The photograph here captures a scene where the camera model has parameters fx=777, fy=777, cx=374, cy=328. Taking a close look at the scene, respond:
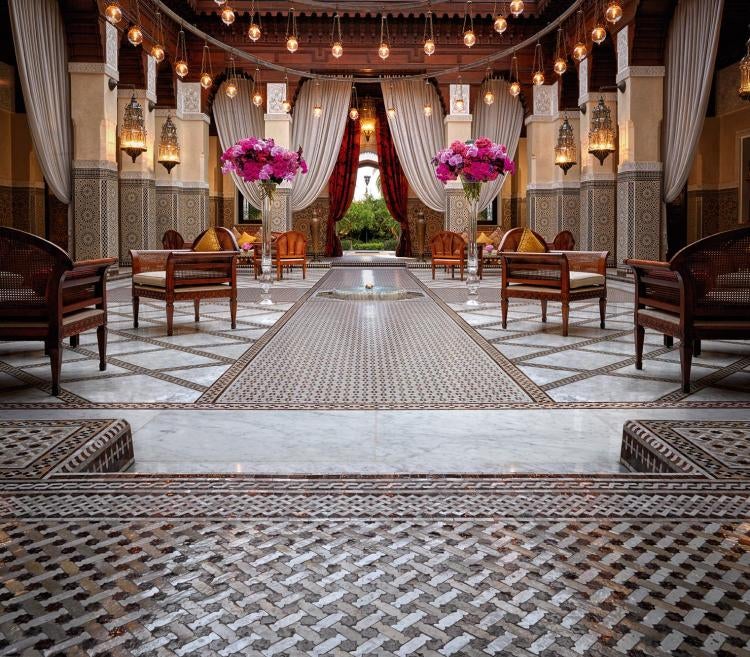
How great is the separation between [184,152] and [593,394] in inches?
366

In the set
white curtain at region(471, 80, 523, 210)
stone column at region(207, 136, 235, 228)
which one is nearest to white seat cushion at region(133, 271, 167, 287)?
white curtain at region(471, 80, 523, 210)

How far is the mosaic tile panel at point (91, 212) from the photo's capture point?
812 cm

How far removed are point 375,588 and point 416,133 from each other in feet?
37.0

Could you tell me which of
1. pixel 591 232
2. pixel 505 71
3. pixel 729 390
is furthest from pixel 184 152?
pixel 729 390

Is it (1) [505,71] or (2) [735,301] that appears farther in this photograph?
(1) [505,71]

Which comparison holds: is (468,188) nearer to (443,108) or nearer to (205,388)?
(205,388)

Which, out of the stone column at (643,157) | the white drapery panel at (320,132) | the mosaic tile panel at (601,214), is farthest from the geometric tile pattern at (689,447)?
the white drapery panel at (320,132)

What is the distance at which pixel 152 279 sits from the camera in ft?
15.6

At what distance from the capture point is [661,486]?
1.73 meters

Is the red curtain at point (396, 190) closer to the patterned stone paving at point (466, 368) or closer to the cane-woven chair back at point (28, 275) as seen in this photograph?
the patterned stone paving at point (466, 368)

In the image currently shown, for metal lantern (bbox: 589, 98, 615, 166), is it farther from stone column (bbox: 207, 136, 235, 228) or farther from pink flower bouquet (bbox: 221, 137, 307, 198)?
stone column (bbox: 207, 136, 235, 228)

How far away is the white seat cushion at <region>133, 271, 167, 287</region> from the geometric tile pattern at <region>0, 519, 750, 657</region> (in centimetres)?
336

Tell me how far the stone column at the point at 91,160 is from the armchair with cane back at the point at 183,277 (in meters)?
3.33

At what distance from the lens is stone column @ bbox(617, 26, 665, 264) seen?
8250 millimetres
